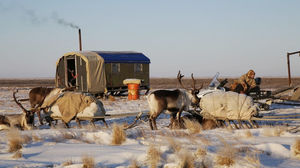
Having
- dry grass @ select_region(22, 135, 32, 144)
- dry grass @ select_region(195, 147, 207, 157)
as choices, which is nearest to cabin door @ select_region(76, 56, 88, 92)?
dry grass @ select_region(22, 135, 32, 144)

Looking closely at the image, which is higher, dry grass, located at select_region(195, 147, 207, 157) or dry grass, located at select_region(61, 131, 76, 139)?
dry grass, located at select_region(195, 147, 207, 157)

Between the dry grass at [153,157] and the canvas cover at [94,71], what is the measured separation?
1589 centimetres

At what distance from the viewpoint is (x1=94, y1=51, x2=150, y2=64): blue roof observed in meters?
22.2

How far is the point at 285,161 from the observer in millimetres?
5176

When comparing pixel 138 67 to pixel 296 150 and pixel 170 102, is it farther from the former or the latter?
pixel 296 150

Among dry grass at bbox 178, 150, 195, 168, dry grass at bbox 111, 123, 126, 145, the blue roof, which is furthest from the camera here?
the blue roof

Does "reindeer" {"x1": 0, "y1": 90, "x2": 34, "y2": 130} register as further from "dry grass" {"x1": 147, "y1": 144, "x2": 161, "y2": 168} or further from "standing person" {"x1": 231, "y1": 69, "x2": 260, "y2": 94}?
"standing person" {"x1": 231, "y1": 69, "x2": 260, "y2": 94}

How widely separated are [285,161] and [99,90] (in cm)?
1718

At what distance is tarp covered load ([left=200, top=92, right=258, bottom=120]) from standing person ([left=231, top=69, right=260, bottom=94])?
3.39 meters

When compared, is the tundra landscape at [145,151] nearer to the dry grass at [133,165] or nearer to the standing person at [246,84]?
the dry grass at [133,165]

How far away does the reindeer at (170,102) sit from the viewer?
9773mm

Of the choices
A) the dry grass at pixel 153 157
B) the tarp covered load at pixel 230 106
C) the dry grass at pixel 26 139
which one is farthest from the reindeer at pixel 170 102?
the dry grass at pixel 153 157

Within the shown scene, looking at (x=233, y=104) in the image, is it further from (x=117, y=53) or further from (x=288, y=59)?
(x=117, y=53)

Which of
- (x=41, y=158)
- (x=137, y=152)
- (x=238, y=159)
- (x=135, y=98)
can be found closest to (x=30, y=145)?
(x=41, y=158)
